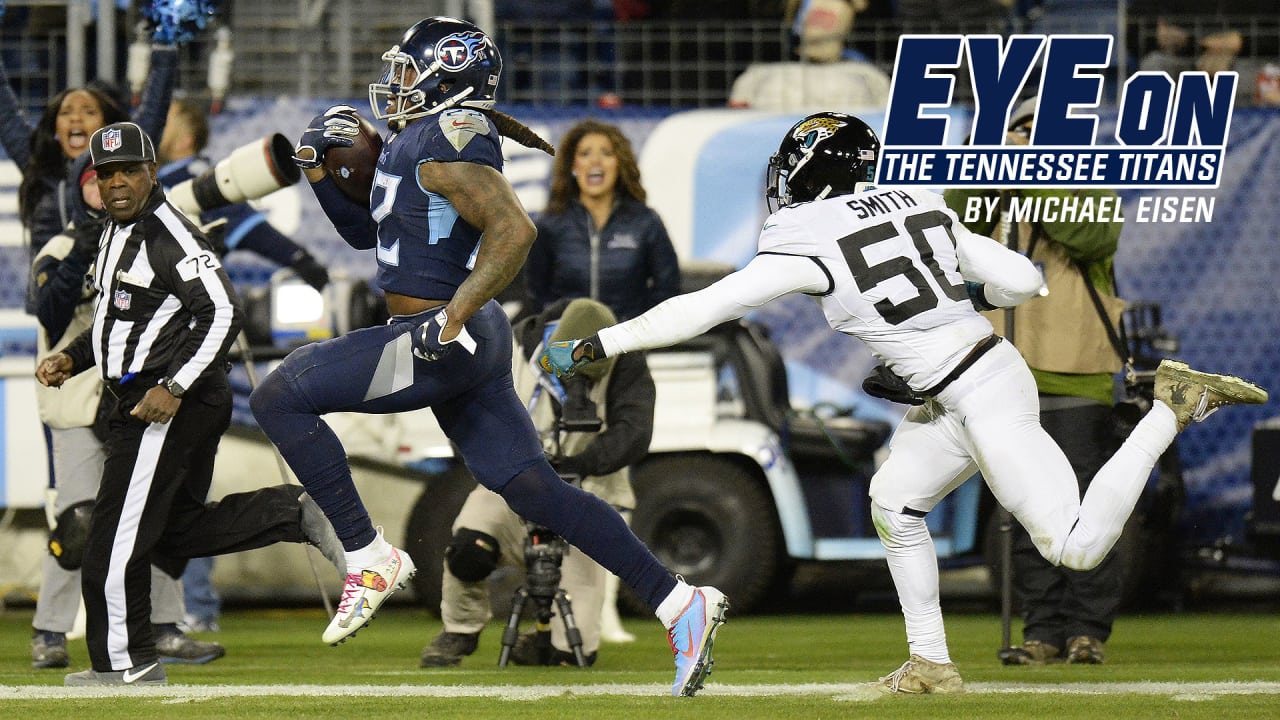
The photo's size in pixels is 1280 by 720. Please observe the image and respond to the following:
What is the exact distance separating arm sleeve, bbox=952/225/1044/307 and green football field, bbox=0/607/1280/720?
113 centimetres

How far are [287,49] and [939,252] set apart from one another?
5996 millimetres

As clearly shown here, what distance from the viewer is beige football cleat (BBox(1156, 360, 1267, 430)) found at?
16.5ft

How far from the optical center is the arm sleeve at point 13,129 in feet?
23.8

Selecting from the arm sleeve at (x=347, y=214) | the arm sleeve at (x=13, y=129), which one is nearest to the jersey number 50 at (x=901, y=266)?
the arm sleeve at (x=347, y=214)

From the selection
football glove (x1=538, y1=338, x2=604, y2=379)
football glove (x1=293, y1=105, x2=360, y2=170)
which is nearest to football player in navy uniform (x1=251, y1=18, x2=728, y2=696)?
football glove (x1=293, y1=105, x2=360, y2=170)

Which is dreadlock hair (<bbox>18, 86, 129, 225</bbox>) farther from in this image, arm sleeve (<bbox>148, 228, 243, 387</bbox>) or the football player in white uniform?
the football player in white uniform

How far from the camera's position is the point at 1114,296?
6.76 meters

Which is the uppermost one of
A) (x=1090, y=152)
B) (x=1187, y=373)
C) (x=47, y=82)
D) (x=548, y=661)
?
(x=47, y=82)

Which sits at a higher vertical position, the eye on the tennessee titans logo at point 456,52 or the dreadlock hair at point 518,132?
the eye on the tennessee titans logo at point 456,52

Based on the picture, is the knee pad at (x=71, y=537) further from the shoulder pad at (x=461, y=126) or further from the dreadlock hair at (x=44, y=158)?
the shoulder pad at (x=461, y=126)

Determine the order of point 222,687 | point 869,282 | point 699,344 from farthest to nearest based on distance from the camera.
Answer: point 699,344 → point 222,687 → point 869,282

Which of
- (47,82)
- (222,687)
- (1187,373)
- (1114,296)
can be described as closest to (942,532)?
(1114,296)

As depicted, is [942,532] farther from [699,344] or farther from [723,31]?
[723,31]

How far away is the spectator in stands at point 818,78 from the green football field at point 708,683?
284 cm
